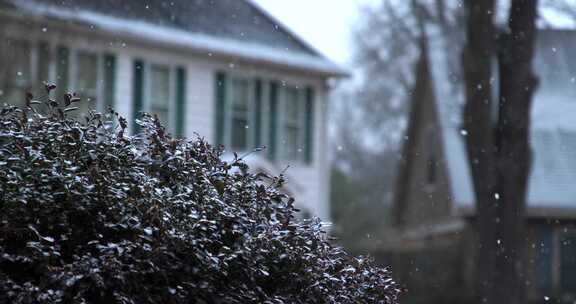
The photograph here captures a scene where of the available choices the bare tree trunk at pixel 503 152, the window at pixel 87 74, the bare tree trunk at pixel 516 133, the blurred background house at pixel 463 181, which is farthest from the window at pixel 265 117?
the bare tree trunk at pixel 516 133

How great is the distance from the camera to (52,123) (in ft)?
13.2

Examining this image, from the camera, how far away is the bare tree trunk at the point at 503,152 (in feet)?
43.4

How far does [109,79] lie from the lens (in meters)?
17.6

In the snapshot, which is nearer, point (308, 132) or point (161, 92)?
point (161, 92)

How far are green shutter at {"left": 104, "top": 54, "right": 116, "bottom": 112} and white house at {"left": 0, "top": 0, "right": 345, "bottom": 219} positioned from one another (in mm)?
16

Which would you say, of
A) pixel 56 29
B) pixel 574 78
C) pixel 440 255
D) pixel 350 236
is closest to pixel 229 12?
pixel 56 29

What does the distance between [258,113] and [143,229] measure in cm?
1596

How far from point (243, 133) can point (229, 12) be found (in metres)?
2.15

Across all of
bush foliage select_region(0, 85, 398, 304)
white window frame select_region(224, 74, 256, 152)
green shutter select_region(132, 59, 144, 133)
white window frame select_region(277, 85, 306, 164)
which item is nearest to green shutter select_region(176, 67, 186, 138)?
green shutter select_region(132, 59, 144, 133)

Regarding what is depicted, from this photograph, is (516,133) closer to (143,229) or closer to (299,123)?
(299,123)

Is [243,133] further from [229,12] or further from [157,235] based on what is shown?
[157,235]

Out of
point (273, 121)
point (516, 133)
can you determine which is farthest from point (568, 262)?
point (516, 133)

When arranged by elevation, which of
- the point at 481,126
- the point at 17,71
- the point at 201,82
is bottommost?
the point at 481,126

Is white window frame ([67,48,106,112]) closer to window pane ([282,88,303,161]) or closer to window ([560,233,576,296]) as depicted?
window pane ([282,88,303,161])
